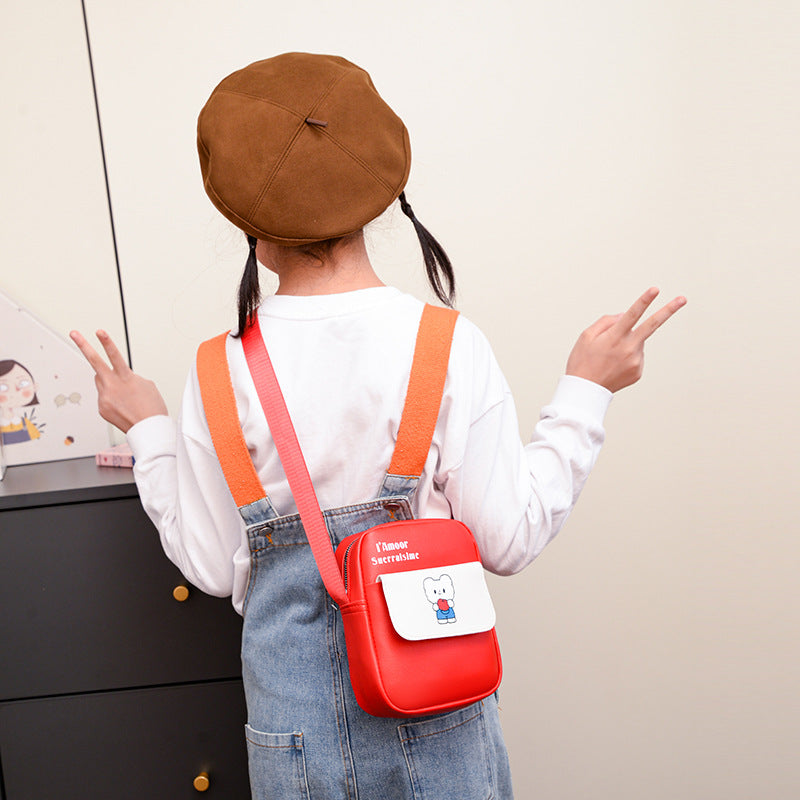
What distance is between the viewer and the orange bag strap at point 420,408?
2.44 feet

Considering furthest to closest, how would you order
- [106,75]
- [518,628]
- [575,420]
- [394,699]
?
[518,628], [106,75], [575,420], [394,699]

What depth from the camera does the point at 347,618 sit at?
0.73m

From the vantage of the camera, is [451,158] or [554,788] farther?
[554,788]

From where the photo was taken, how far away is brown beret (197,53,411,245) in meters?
0.73

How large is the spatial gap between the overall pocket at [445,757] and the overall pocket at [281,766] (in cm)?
10

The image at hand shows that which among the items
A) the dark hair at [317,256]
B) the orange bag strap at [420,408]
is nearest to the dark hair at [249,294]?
the dark hair at [317,256]

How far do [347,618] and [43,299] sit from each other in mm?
1074

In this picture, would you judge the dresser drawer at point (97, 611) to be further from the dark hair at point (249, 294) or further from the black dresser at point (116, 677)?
the dark hair at point (249, 294)

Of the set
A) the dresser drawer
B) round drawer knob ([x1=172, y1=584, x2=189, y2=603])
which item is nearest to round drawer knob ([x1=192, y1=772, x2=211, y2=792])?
the dresser drawer

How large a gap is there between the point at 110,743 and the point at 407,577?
28.4 inches

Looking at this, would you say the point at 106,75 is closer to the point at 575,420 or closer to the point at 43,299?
the point at 43,299

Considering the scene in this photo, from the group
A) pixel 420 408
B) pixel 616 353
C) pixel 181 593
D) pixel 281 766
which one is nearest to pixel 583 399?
pixel 616 353

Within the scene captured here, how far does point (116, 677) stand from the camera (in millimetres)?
1183

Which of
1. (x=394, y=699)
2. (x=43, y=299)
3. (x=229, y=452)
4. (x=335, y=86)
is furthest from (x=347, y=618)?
(x=43, y=299)
